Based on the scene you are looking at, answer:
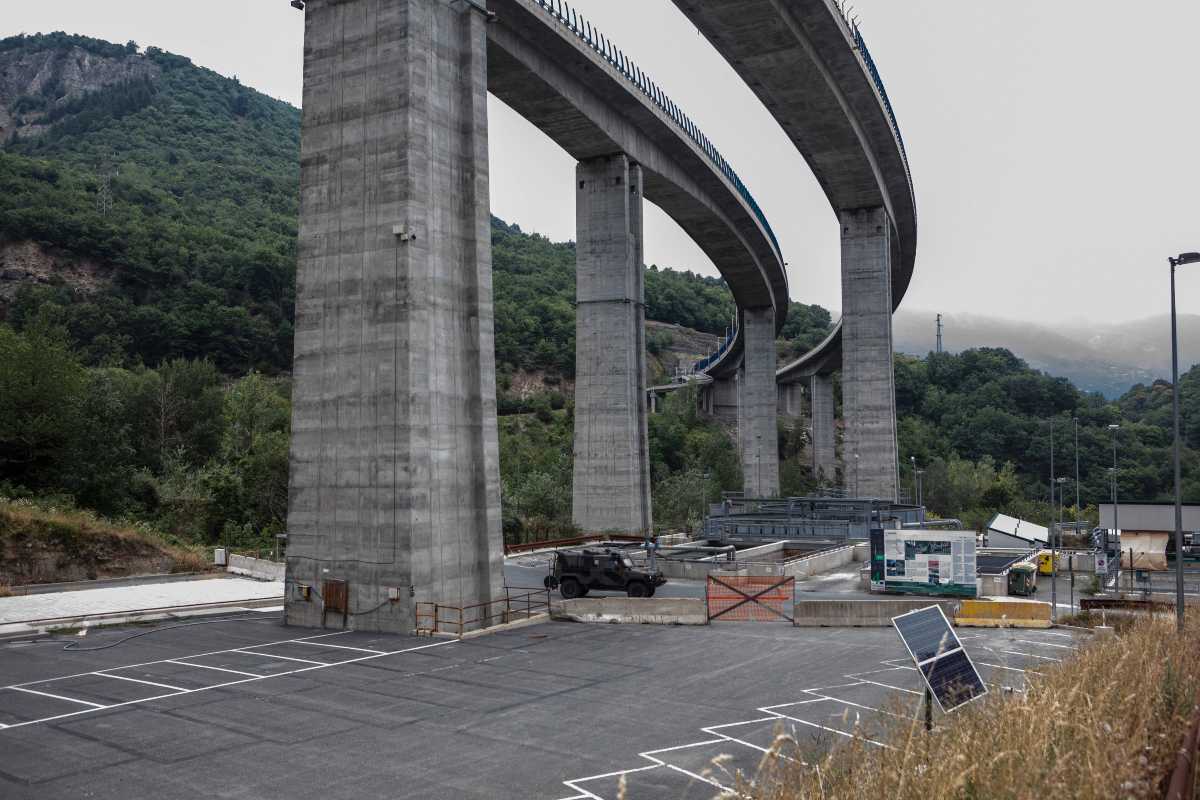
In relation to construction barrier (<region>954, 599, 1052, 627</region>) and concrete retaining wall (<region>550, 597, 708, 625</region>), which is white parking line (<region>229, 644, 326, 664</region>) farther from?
construction barrier (<region>954, 599, 1052, 627</region>)

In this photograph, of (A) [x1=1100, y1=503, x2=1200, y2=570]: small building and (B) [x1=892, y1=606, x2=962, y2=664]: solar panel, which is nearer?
(B) [x1=892, y1=606, x2=962, y2=664]: solar panel

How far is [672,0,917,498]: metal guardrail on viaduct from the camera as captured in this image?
45.1 m

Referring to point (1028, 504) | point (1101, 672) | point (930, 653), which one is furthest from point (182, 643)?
point (1028, 504)

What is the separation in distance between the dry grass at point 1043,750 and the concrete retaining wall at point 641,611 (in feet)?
55.0

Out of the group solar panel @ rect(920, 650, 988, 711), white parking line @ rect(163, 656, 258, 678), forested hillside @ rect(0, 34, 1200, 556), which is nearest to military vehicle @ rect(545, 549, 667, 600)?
white parking line @ rect(163, 656, 258, 678)

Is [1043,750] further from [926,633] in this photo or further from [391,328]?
[391,328]

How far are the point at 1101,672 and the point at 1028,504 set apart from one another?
94208mm

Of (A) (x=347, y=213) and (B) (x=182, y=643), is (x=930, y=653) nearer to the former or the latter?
(B) (x=182, y=643)

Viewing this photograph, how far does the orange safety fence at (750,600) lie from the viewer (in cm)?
2823

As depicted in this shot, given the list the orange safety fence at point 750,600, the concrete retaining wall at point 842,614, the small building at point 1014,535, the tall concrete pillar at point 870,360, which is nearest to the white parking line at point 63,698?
the orange safety fence at point 750,600

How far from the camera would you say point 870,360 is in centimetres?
6706

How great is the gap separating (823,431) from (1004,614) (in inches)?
3682

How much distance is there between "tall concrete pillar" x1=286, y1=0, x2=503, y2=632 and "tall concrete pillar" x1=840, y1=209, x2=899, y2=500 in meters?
43.5

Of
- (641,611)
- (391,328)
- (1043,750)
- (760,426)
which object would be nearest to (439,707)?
(641,611)
